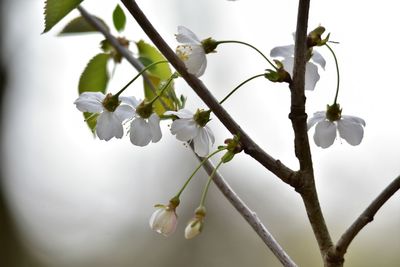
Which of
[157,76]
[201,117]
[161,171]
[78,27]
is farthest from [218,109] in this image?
[161,171]

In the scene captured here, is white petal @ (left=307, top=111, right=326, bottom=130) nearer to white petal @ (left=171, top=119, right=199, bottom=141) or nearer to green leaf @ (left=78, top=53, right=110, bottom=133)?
white petal @ (left=171, top=119, right=199, bottom=141)

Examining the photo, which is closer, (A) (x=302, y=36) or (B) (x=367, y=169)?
(A) (x=302, y=36)

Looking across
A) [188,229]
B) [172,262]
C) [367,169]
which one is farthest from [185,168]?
[188,229]

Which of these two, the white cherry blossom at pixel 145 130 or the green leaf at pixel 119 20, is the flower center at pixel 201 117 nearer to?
the white cherry blossom at pixel 145 130

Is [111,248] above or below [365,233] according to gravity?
above

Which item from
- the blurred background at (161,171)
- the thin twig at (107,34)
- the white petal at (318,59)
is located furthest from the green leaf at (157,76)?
the blurred background at (161,171)

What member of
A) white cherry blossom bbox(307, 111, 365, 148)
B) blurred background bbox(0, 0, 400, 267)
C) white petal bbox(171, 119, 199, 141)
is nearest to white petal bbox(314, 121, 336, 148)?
white cherry blossom bbox(307, 111, 365, 148)

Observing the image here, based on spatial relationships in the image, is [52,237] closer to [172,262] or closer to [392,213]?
[172,262]
